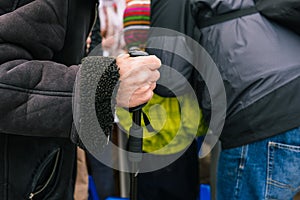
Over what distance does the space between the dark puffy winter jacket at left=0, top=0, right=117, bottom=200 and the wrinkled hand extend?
0.09m

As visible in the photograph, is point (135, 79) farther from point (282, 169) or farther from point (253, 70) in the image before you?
point (282, 169)

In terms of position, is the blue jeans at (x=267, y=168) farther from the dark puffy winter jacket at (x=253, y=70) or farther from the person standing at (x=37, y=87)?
the person standing at (x=37, y=87)

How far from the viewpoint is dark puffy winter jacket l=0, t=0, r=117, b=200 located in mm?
559

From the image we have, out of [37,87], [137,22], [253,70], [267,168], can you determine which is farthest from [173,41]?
[37,87]

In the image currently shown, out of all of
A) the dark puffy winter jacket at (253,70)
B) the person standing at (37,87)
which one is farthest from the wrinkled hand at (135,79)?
the dark puffy winter jacket at (253,70)

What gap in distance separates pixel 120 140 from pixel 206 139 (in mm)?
533

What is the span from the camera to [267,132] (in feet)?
3.22

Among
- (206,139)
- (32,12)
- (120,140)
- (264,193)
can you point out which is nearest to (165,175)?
(206,139)

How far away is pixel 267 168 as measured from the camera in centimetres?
100

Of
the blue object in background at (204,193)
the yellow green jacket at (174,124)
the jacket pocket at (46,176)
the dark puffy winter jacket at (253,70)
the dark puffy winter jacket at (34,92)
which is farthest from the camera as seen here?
the blue object in background at (204,193)

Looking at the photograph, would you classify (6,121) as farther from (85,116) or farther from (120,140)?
(120,140)

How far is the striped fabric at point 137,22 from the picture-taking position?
3.81 ft

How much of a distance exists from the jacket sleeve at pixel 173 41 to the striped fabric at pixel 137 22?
51mm

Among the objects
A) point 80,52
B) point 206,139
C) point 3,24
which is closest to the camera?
point 3,24
